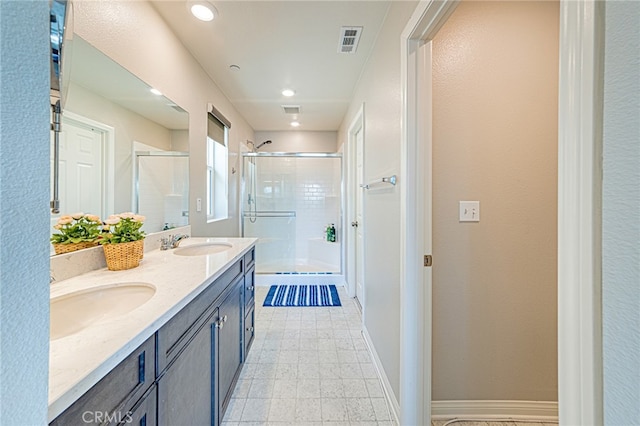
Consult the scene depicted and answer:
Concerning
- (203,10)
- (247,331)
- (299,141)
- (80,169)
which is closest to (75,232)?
(80,169)

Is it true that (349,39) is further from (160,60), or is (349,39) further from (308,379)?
(308,379)

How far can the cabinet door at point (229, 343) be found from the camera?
1336 millimetres

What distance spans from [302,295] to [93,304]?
257 centimetres

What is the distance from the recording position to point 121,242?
1.23 m

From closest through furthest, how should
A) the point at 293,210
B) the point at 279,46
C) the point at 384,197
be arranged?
1. the point at 384,197
2. the point at 279,46
3. the point at 293,210

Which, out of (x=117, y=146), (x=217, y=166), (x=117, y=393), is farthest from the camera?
(x=217, y=166)

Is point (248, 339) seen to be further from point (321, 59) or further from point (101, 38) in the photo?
point (321, 59)

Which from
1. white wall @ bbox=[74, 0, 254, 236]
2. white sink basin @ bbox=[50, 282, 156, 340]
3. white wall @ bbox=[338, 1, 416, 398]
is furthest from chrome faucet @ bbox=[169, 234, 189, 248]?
white wall @ bbox=[338, 1, 416, 398]

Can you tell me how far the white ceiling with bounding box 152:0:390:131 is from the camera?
1664 mm

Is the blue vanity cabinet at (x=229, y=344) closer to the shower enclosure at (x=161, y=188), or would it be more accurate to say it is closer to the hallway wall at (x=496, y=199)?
the shower enclosure at (x=161, y=188)

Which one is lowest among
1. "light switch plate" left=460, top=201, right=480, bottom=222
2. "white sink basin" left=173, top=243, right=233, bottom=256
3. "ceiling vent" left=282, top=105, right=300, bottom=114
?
"white sink basin" left=173, top=243, right=233, bottom=256

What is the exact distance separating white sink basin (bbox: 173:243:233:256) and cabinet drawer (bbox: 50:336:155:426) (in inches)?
44.5

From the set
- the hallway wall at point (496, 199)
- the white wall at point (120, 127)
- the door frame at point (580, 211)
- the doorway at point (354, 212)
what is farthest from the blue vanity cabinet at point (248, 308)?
the door frame at point (580, 211)

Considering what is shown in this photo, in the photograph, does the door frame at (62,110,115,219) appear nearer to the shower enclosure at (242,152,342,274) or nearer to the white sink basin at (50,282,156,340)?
the white sink basin at (50,282,156,340)
